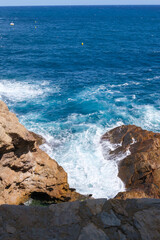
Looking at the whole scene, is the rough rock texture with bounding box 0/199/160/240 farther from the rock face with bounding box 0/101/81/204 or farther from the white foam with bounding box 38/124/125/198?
the white foam with bounding box 38/124/125/198

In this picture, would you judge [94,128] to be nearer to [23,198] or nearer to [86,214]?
[23,198]

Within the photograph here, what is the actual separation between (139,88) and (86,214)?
34103 millimetres

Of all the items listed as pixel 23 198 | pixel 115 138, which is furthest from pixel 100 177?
pixel 23 198

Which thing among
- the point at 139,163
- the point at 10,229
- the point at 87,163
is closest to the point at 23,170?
the point at 87,163

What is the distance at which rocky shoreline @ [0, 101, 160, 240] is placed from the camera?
5.16 meters

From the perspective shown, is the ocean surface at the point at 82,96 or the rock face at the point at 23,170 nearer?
the rock face at the point at 23,170

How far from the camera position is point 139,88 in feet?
121

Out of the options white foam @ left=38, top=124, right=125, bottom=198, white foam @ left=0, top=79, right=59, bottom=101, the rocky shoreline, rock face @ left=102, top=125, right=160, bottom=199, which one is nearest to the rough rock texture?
the rocky shoreline

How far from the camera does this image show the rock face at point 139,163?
1430 centimetres

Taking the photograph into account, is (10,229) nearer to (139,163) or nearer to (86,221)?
(86,221)

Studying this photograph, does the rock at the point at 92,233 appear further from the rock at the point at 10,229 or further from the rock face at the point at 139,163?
the rock face at the point at 139,163

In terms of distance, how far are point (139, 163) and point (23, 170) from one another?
29.4 ft

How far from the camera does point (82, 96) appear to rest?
111 feet

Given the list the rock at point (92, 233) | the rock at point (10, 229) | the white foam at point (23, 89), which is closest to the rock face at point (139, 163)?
the rock at point (92, 233)
